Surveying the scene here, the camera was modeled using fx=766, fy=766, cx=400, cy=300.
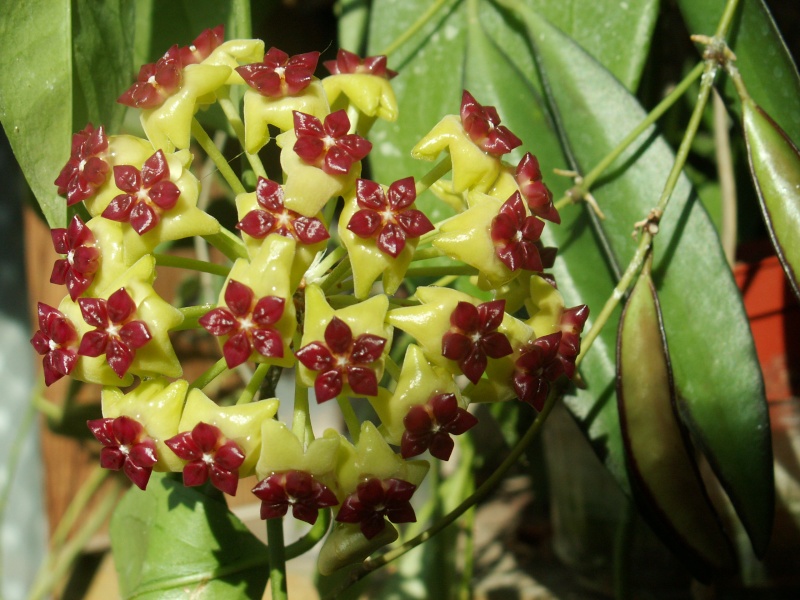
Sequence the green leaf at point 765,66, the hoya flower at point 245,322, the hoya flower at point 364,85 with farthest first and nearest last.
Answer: the green leaf at point 765,66, the hoya flower at point 364,85, the hoya flower at point 245,322

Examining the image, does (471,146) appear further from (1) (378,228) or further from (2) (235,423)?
(2) (235,423)

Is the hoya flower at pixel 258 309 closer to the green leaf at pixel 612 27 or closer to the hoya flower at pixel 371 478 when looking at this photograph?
the hoya flower at pixel 371 478

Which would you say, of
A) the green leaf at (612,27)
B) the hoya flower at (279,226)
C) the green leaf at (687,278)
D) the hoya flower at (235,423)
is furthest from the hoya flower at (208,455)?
the green leaf at (612,27)

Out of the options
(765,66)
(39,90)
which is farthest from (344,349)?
(765,66)

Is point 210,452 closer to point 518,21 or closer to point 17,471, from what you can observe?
point 518,21

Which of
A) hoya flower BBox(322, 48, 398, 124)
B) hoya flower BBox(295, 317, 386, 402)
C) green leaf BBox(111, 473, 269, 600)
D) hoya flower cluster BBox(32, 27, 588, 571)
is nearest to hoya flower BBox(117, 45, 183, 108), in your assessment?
hoya flower cluster BBox(32, 27, 588, 571)

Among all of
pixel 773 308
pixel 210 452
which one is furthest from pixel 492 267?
pixel 773 308

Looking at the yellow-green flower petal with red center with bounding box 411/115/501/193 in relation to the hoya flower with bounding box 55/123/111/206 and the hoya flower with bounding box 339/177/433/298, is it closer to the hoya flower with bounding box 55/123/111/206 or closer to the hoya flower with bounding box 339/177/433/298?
the hoya flower with bounding box 339/177/433/298
